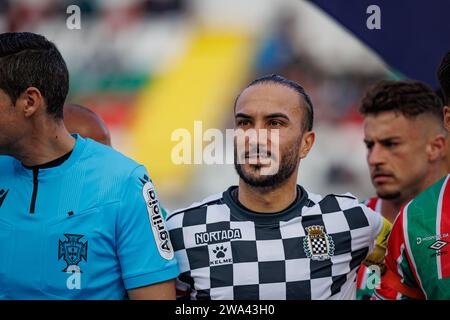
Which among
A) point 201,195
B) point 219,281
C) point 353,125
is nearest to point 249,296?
point 219,281

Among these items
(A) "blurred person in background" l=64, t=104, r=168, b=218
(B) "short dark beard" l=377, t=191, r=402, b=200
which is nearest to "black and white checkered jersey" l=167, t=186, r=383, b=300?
(A) "blurred person in background" l=64, t=104, r=168, b=218

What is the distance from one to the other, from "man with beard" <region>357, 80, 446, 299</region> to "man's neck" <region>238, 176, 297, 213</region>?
1245 millimetres

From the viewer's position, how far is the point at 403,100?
3.28 meters

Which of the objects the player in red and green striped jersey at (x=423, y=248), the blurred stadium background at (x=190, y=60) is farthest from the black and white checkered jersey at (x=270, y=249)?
the blurred stadium background at (x=190, y=60)

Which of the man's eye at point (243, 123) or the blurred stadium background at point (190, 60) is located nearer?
the man's eye at point (243, 123)

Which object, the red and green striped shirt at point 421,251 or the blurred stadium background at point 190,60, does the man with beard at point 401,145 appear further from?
the blurred stadium background at point 190,60

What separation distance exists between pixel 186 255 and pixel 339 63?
3309 mm

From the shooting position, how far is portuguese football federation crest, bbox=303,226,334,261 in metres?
2.03

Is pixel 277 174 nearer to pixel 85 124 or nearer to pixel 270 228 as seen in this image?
pixel 270 228

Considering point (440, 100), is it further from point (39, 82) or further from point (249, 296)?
point (39, 82)

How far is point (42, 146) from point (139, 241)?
0.41 m

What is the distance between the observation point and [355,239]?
2098mm

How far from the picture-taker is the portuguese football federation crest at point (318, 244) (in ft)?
6.66

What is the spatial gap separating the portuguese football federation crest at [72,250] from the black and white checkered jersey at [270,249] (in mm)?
340
